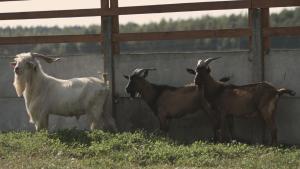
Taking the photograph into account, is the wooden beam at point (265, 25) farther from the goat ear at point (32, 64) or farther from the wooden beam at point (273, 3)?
the goat ear at point (32, 64)

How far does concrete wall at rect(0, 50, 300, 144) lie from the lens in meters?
12.5

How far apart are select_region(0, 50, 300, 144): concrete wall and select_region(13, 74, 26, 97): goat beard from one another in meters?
1.09

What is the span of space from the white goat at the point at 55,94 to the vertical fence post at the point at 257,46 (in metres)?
2.73

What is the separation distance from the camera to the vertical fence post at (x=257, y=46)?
12562 mm

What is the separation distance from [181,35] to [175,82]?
0.90 metres

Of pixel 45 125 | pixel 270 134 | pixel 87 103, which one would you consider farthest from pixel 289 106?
pixel 45 125

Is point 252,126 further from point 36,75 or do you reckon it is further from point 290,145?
point 36,75

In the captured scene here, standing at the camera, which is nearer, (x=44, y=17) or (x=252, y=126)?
(x=252, y=126)

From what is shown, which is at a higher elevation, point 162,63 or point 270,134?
point 162,63

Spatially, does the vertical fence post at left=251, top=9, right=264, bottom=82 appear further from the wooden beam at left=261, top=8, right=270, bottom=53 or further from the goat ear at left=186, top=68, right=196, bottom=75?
the goat ear at left=186, top=68, right=196, bottom=75

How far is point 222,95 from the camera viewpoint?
12.5 m

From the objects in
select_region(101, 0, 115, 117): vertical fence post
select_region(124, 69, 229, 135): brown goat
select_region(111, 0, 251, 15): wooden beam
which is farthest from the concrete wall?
select_region(111, 0, 251, 15): wooden beam

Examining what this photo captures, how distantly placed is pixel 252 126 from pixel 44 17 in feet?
15.2

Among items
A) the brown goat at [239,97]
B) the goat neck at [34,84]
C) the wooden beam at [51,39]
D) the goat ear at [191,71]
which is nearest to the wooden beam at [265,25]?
the brown goat at [239,97]
